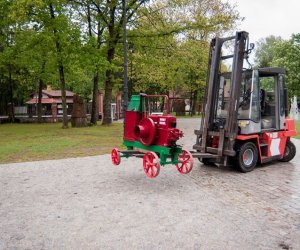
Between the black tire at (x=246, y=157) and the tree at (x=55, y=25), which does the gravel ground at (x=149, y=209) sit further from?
the tree at (x=55, y=25)

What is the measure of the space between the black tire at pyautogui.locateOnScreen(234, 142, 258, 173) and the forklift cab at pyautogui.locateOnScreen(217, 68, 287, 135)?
1.15 ft

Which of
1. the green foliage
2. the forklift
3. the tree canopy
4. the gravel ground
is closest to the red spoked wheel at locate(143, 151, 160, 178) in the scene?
the gravel ground

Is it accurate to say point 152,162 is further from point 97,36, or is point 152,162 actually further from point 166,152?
point 97,36

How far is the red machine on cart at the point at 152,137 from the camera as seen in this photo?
7480mm

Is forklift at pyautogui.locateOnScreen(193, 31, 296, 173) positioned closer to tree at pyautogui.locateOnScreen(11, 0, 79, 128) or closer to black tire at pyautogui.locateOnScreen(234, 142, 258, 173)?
black tire at pyautogui.locateOnScreen(234, 142, 258, 173)

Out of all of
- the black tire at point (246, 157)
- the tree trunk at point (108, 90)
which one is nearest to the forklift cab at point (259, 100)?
the black tire at point (246, 157)

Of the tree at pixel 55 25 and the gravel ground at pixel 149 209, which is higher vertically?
the tree at pixel 55 25

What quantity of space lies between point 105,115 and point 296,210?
70.5 feet

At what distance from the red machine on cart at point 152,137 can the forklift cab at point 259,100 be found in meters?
2.05

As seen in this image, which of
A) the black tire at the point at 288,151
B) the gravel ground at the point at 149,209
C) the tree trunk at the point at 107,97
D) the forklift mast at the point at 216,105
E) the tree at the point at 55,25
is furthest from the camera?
the tree trunk at the point at 107,97

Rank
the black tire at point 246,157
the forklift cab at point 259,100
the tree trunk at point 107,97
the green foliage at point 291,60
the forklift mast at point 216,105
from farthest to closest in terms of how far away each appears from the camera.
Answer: the green foliage at point 291,60, the tree trunk at point 107,97, the forklift cab at point 259,100, the black tire at point 246,157, the forklift mast at point 216,105

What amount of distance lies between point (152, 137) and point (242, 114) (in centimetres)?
267

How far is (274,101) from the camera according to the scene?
32.5 feet

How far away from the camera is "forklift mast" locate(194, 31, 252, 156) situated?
8602 mm
